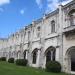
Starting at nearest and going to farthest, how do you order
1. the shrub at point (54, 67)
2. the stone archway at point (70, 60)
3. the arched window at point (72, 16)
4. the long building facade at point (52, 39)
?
the shrub at point (54, 67) → the stone archway at point (70, 60) → the long building facade at point (52, 39) → the arched window at point (72, 16)

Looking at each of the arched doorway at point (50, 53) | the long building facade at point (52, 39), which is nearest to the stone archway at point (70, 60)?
the long building facade at point (52, 39)

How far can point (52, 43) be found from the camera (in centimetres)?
2955

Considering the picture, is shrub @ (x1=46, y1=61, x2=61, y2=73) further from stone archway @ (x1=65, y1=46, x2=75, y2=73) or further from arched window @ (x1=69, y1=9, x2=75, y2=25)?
arched window @ (x1=69, y1=9, x2=75, y2=25)

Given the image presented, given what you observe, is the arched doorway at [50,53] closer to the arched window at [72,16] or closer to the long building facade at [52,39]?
the long building facade at [52,39]

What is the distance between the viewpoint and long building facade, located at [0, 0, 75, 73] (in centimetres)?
2581

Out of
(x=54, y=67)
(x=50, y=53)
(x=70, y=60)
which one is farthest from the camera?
(x=50, y=53)

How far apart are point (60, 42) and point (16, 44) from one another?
79.4ft

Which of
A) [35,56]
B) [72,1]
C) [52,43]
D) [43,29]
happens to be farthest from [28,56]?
[72,1]

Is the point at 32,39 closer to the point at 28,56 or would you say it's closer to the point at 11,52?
the point at 28,56

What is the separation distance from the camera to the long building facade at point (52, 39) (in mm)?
25812

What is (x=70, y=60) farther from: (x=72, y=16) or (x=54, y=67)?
(x=72, y=16)

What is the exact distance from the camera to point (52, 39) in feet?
97.9

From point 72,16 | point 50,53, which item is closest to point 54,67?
point 50,53

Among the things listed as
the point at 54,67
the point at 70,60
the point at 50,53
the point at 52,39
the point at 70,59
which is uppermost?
the point at 52,39
